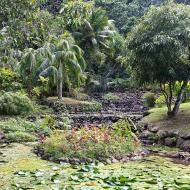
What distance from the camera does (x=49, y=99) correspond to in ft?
70.1

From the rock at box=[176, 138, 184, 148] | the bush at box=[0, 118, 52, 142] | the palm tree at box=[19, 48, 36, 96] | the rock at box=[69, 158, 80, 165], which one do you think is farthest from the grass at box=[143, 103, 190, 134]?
the palm tree at box=[19, 48, 36, 96]

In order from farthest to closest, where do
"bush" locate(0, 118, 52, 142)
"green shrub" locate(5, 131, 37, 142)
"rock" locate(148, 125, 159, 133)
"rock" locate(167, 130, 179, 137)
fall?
"rock" locate(148, 125, 159, 133)
"rock" locate(167, 130, 179, 137)
"bush" locate(0, 118, 52, 142)
"green shrub" locate(5, 131, 37, 142)

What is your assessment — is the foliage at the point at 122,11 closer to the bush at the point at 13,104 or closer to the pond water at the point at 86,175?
the bush at the point at 13,104

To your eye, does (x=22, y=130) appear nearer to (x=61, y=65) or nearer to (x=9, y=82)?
(x=61, y=65)

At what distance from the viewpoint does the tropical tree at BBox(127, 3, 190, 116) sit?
1352 cm

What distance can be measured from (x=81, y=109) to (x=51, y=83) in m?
2.66

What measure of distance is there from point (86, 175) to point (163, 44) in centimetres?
738

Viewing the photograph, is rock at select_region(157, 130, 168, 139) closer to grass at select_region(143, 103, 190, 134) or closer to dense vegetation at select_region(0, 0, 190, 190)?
dense vegetation at select_region(0, 0, 190, 190)

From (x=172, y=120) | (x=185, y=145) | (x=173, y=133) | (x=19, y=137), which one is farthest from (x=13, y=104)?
(x=185, y=145)

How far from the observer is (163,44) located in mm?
13500

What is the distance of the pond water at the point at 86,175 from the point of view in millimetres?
6668

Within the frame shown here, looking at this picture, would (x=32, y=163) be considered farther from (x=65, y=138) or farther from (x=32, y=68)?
(x=32, y=68)

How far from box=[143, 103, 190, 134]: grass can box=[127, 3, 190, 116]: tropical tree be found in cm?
144

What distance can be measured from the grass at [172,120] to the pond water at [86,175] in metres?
4.07
